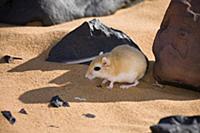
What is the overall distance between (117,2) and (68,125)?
373cm

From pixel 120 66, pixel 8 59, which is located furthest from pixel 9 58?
pixel 120 66

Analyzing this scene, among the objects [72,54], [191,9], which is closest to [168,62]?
[191,9]

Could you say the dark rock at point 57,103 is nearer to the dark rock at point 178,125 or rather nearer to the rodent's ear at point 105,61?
the rodent's ear at point 105,61

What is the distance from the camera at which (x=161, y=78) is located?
224 inches

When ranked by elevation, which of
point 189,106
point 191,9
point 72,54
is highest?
point 191,9

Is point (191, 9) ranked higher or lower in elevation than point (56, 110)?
higher

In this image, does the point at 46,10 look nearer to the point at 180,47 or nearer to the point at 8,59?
the point at 8,59

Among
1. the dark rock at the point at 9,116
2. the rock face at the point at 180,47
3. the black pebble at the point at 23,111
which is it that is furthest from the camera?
the rock face at the point at 180,47

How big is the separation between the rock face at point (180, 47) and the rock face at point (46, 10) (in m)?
1.89

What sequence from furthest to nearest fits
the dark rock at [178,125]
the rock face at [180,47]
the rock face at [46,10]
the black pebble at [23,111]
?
the rock face at [46,10]
the rock face at [180,47]
the black pebble at [23,111]
the dark rock at [178,125]

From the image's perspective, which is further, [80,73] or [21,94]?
[80,73]

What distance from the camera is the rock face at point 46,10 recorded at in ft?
23.5

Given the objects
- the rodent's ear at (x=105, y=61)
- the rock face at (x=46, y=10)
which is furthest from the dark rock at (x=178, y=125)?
the rock face at (x=46, y=10)

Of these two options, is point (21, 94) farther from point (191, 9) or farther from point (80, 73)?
point (191, 9)
